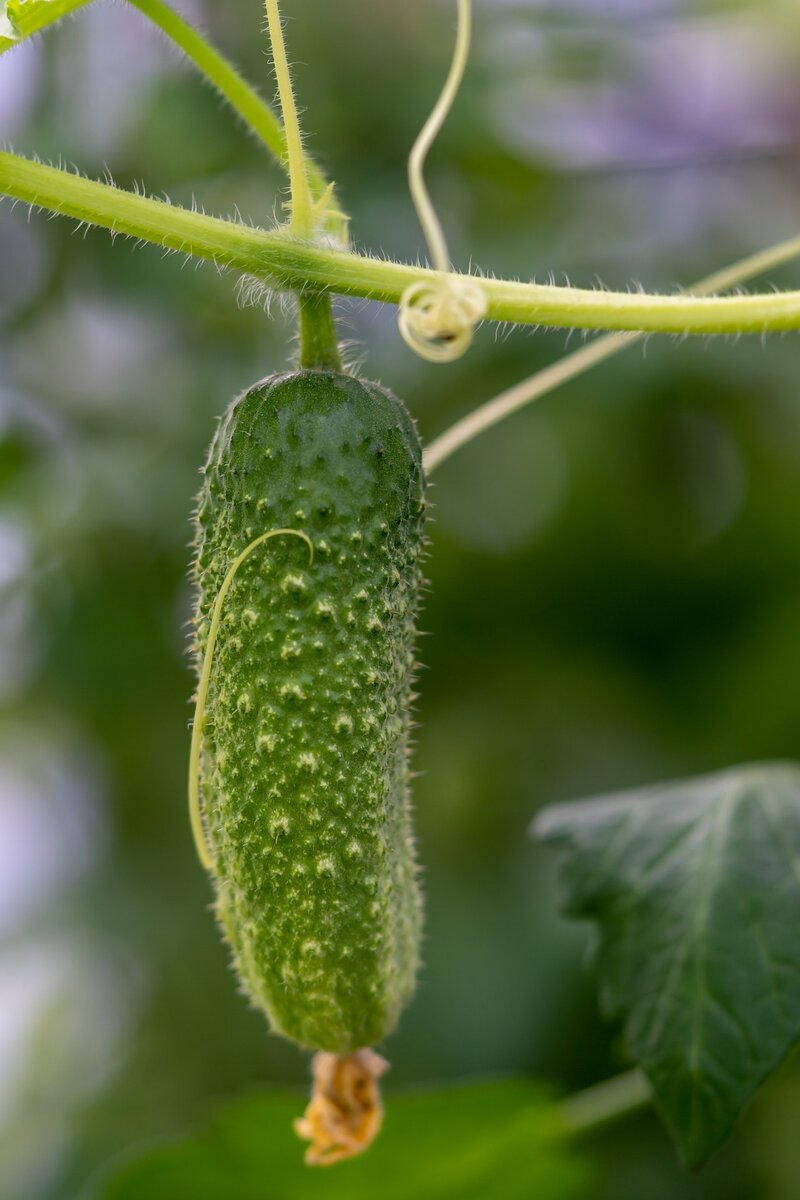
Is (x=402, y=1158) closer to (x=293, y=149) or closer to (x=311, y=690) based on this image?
(x=311, y=690)

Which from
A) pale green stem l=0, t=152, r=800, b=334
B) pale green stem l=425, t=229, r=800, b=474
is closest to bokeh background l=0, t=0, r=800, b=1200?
pale green stem l=425, t=229, r=800, b=474

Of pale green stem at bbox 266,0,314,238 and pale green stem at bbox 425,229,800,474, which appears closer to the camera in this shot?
pale green stem at bbox 266,0,314,238

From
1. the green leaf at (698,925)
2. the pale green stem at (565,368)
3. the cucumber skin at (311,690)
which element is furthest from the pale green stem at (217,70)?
the green leaf at (698,925)

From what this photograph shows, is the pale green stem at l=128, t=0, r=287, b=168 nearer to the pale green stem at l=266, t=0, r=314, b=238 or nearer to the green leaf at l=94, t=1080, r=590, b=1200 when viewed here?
the pale green stem at l=266, t=0, r=314, b=238

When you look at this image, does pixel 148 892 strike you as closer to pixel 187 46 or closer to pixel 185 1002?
pixel 185 1002

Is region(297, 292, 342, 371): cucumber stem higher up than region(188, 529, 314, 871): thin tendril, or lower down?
higher up

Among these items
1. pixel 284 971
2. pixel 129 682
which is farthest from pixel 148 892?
pixel 284 971
